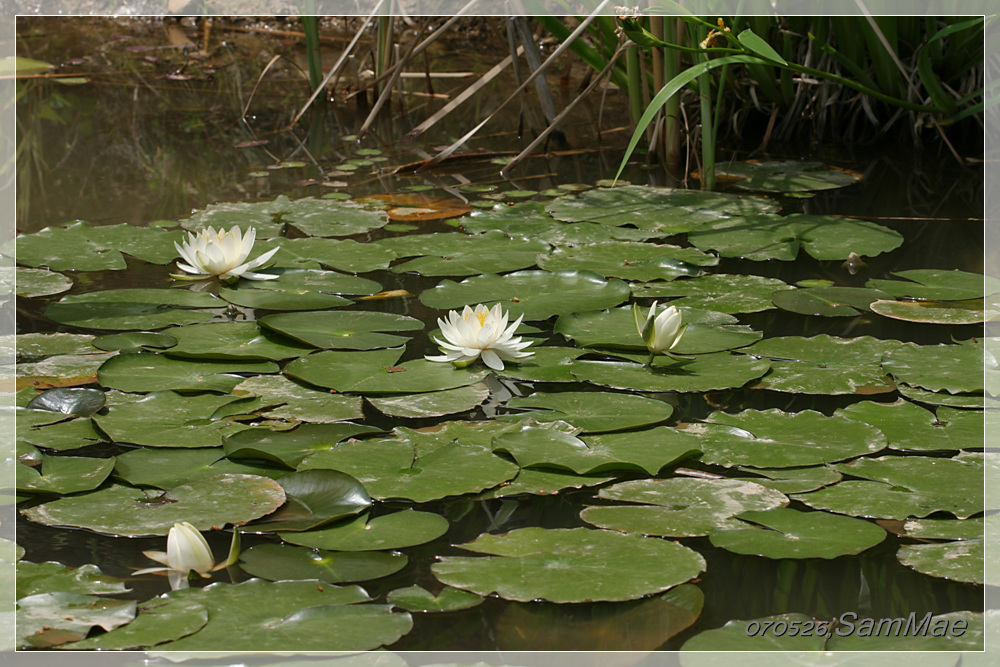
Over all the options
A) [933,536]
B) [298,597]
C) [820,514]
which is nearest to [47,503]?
[298,597]

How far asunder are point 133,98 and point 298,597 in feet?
13.4

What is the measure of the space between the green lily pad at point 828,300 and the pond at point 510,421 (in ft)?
0.03

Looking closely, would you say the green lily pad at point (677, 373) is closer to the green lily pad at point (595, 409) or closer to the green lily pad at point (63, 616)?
the green lily pad at point (595, 409)

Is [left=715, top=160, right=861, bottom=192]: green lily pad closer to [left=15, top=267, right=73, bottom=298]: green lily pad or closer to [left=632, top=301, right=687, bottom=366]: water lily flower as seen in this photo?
[left=632, top=301, right=687, bottom=366]: water lily flower

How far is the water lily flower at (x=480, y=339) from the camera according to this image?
150cm

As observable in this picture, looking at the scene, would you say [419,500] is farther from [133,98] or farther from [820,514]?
[133,98]

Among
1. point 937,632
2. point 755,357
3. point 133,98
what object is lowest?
point 937,632

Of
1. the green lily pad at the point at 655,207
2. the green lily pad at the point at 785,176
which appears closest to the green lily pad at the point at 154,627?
A: the green lily pad at the point at 655,207

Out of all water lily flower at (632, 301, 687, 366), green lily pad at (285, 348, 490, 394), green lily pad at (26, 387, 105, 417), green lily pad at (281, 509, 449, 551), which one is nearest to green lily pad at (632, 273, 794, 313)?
water lily flower at (632, 301, 687, 366)

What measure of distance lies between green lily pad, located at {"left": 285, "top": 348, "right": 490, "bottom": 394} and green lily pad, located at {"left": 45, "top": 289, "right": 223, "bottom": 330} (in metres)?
0.37

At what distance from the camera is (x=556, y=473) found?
1198 mm

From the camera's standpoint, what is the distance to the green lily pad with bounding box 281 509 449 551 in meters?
1.04

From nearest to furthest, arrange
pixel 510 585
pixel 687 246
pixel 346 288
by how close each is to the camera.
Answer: pixel 510 585, pixel 346 288, pixel 687 246

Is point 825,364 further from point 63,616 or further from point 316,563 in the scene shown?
point 63,616
